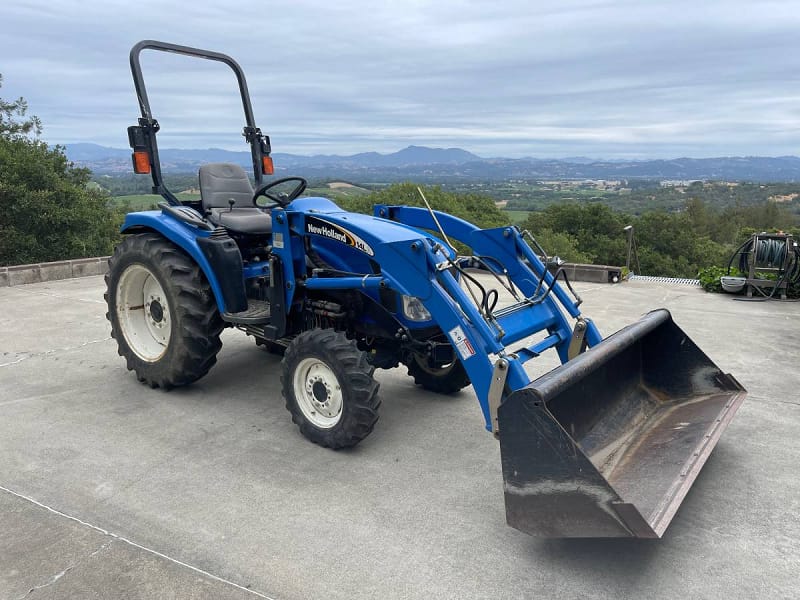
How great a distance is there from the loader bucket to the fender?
2712mm

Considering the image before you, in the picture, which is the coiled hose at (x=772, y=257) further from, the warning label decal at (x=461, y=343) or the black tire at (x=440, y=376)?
the warning label decal at (x=461, y=343)

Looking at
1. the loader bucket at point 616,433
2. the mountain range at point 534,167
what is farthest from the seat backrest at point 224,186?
the mountain range at point 534,167

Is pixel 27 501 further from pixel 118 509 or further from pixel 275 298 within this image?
pixel 275 298

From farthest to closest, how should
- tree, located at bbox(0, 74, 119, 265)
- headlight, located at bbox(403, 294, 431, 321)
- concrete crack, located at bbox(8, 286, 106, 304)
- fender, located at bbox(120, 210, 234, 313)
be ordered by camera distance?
tree, located at bbox(0, 74, 119, 265)
concrete crack, located at bbox(8, 286, 106, 304)
fender, located at bbox(120, 210, 234, 313)
headlight, located at bbox(403, 294, 431, 321)

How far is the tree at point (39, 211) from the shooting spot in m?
17.3

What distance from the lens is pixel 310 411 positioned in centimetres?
429

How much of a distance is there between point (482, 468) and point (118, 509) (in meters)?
2.15

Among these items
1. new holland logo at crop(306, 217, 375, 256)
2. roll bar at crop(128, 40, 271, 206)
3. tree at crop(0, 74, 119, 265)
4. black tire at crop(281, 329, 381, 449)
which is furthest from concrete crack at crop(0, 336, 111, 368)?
tree at crop(0, 74, 119, 265)

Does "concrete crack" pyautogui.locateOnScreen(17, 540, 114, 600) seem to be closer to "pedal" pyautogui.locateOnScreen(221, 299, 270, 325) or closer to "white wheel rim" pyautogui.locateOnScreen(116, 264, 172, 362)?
"pedal" pyautogui.locateOnScreen(221, 299, 270, 325)

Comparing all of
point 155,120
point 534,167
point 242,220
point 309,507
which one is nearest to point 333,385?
point 309,507

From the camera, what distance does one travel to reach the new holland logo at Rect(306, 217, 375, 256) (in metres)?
4.06

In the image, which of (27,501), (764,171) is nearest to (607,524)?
(27,501)

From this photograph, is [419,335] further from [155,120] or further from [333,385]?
[155,120]

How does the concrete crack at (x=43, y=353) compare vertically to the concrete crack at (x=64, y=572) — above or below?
above
